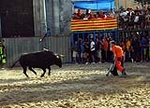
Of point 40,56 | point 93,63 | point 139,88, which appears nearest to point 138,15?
point 93,63

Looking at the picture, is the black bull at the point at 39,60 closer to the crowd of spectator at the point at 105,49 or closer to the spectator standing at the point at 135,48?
the crowd of spectator at the point at 105,49

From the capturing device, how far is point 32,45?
29516 millimetres

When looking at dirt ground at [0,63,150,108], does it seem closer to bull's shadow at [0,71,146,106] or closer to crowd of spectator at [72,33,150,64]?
bull's shadow at [0,71,146,106]

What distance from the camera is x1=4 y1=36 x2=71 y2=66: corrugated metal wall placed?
29.2m

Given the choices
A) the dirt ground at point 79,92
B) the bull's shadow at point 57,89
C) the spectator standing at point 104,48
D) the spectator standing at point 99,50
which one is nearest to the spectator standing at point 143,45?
the spectator standing at point 104,48

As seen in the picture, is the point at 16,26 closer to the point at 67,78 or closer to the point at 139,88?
the point at 67,78

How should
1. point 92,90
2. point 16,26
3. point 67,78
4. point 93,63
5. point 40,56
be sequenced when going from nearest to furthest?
point 92,90
point 67,78
point 40,56
point 93,63
point 16,26

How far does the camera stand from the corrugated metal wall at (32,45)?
29.2 meters

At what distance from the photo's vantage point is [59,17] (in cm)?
3278

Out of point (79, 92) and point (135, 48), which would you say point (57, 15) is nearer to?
point (135, 48)

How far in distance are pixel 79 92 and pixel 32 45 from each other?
1596cm

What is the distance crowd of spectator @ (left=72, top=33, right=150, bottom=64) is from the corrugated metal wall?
0.84m

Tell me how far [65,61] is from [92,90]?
15563mm

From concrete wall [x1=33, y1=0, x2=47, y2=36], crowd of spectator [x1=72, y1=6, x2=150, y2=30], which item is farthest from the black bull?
concrete wall [x1=33, y1=0, x2=47, y2=36]
